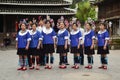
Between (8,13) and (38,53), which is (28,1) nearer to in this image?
(8,13)

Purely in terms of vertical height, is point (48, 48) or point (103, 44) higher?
point (103, 44)

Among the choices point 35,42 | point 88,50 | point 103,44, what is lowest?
point 88,50

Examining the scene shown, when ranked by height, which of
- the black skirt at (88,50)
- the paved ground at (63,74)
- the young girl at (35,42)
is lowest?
the paved ground at (63,74)

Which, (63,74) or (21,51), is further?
(21,51)

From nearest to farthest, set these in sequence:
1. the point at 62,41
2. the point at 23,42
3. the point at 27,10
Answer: the point at 23,42 < the point at 62,41 < the point at 27,10

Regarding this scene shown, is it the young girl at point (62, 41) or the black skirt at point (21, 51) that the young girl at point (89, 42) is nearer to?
the young girl at point (62, 41)

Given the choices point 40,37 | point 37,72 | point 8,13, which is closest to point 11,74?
point 37,72

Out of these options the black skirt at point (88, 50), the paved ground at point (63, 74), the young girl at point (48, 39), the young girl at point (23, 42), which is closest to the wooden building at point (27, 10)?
the young girl at point (48, 39)

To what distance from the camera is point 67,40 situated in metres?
14.0

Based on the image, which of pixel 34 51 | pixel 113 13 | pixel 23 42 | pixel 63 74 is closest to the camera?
pixel 63 74

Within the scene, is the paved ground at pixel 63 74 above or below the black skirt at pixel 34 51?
below

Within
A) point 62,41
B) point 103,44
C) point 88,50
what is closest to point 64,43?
point 62,41

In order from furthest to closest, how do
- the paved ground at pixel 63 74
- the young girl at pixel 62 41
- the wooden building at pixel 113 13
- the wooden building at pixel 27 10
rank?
the wooden building at pixel 113 13 → the wooden building at pixel 27 10 → the young girl at pixel 62 41 → the paved ground at pixel 63 74

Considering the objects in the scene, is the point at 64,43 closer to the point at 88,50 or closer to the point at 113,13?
the point at 88,50
